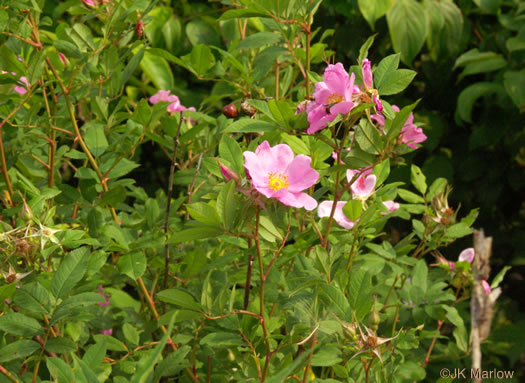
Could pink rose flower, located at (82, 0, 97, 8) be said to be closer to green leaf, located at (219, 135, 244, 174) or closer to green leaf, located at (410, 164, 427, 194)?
green leaf, located at (219, 135, 244, 174)

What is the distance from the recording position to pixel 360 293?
0.77 metres

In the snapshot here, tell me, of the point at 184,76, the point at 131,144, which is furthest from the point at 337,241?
the point at 184,76

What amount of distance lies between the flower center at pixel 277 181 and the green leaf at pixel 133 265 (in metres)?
0.28

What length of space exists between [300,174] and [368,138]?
0.27 feet

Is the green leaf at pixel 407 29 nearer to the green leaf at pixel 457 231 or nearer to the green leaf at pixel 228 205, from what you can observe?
the green leaf at pixel 457 231

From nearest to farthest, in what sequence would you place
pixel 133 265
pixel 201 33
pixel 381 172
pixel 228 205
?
pixel 228 205
pixel 133 265
pixel 381 172
pixel 201 33

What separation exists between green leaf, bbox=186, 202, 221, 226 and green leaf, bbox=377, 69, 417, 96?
23cm

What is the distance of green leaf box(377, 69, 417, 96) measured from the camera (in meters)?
0.73

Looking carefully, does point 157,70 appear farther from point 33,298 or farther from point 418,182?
point 33,298

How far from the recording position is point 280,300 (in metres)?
0.78

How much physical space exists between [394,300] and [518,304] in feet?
4.89

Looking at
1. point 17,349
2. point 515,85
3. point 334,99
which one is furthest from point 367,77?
point 515,85

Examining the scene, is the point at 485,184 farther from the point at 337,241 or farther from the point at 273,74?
the point at 337,241

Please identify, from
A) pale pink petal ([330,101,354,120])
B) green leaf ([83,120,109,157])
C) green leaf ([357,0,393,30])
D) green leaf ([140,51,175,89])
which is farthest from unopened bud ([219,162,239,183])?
green leaf ([357,0,393,30])
